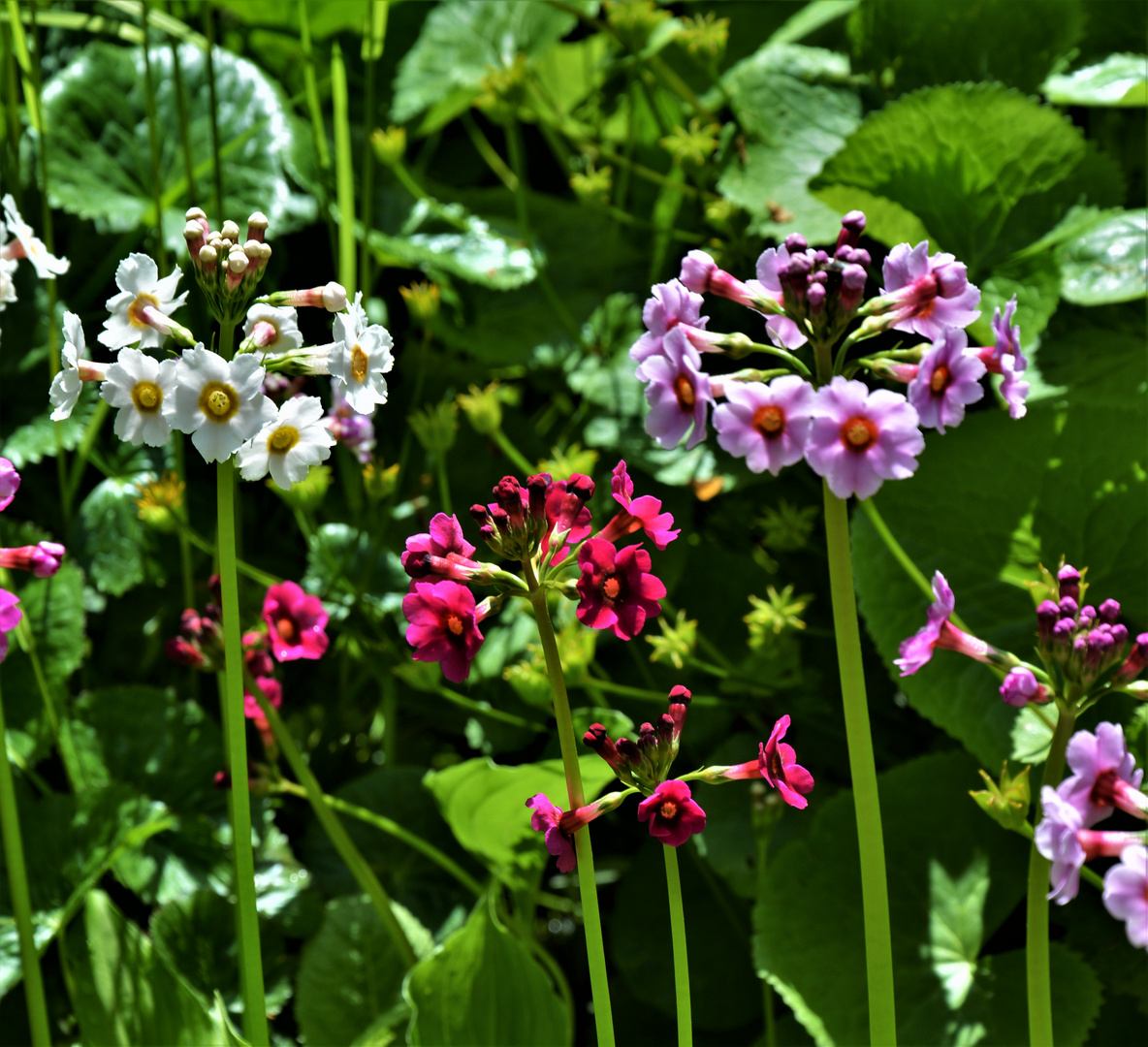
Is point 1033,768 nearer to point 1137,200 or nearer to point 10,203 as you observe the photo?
point 1137,200

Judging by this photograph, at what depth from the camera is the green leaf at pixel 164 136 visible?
100cm

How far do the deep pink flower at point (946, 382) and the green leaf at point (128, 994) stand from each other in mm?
550

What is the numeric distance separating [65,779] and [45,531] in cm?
21

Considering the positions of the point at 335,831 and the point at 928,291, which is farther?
Answer: the point at 335,831

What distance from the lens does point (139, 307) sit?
1.83 feet

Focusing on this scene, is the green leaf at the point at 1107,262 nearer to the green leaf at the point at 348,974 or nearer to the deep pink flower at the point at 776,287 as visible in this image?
the deep pink flower at the point at 776,287

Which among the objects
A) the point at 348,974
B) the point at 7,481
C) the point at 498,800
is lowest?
the point at 348,974

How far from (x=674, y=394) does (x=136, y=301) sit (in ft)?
0.86

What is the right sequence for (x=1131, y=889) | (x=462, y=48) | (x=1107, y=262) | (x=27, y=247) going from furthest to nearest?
(x=462, y=48) → (x=1107, y=262) → (x=27, y=247) → (x=1131, y=889)

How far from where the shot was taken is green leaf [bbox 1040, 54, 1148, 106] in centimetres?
87

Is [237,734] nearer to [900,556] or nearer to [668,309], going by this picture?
[668,309]

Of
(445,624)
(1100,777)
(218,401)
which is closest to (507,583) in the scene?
(445,624)

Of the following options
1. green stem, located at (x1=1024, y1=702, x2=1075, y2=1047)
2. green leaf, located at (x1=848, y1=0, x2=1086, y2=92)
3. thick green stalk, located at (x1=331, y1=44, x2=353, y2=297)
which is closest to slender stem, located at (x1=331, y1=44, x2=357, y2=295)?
thick green stalk, located at (x1=331, y1=44, x2=353, y2=297)

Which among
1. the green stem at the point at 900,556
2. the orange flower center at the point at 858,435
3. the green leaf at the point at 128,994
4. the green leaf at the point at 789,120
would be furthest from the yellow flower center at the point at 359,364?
the green leaf at the point at 789,120
